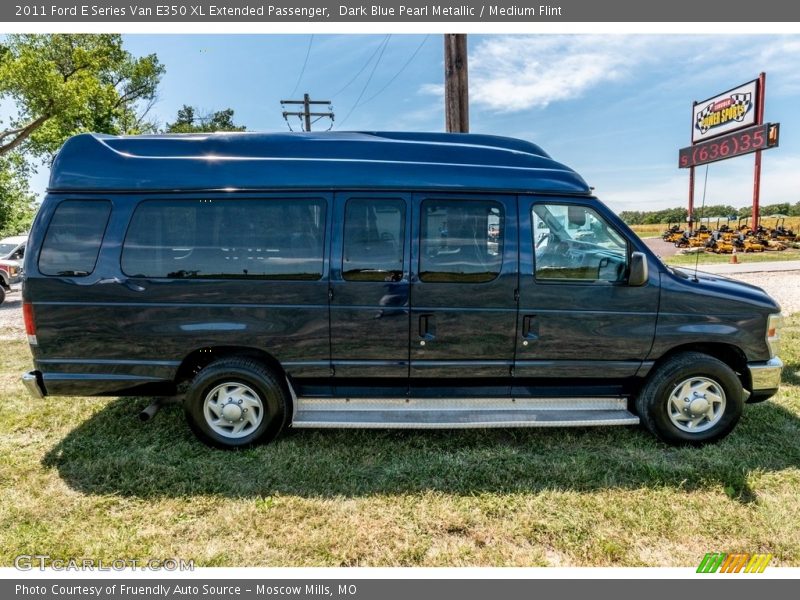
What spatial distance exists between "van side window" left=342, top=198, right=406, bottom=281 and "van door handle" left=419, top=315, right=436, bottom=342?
383 mm

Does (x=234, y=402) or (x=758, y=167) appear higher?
(x=758, y=167)

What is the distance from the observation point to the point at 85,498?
123 inches

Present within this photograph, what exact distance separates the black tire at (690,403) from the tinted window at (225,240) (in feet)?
9.63

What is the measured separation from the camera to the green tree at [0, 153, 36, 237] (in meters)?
25.2

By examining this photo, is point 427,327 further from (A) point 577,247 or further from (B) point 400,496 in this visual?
(A) point 577,247

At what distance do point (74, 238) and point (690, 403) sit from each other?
5170 mm

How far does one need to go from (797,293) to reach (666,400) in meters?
9.91

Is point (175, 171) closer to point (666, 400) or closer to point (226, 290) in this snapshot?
point (226, 290)

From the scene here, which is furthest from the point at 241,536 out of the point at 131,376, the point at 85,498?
the point at 131,376

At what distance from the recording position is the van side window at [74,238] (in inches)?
137

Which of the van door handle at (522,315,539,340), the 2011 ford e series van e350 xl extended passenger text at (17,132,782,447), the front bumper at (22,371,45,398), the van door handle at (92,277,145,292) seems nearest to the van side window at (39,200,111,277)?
the 2011 ford e series van e350 xl extended passenger text at (17,132,782,447)

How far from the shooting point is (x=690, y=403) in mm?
3695
